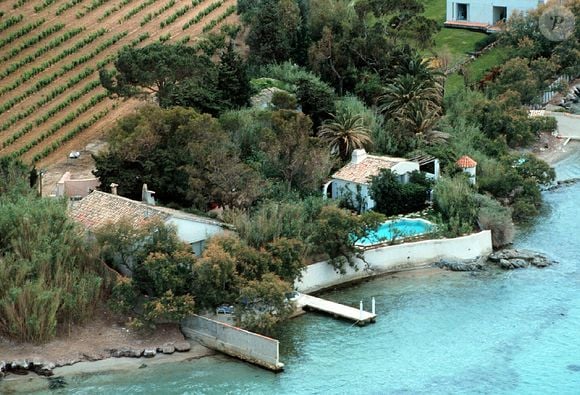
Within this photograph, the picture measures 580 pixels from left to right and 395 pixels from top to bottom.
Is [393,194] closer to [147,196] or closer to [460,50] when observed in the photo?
[147,196]

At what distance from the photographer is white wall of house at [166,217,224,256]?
5503cm

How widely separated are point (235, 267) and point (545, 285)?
13.3 metres

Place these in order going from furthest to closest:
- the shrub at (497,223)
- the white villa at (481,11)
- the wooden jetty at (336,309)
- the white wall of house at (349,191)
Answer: the white villa at (481,11)
the white wall of house at (349,191)
the shrub at (497,223)
the wooden jetty at (336,309)

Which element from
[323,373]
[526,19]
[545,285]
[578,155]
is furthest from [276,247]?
[526,19]

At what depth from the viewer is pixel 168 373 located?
49219 mm

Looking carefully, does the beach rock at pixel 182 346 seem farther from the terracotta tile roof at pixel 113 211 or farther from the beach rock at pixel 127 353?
the terracotta tile roof at pixel 113 211

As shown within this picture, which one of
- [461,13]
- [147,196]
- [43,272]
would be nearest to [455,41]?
[461,13]

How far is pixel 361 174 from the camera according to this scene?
Result: 63812 mm

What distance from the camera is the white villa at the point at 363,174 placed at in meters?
63.4

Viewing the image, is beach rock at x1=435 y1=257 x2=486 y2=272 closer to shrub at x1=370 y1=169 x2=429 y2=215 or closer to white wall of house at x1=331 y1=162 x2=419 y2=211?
shrub at x1=370 y1=169 x2=429 y2=215

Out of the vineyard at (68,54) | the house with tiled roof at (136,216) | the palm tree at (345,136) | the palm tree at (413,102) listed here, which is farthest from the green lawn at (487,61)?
the house with tiled roof at (136,216)

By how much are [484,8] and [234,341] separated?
160 feet

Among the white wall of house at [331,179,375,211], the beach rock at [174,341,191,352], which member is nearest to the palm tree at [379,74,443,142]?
the white wall of house at [331,179,375,211]

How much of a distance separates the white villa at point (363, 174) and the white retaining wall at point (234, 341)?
43.8 ft
